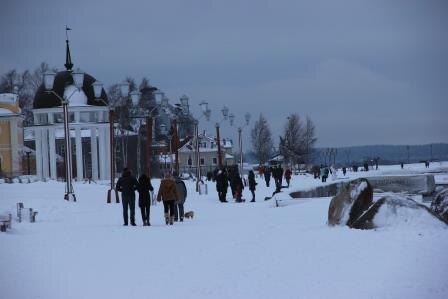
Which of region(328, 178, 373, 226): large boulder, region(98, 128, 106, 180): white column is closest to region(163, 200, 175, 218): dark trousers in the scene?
region(328, 178, 373, 226): large boulder

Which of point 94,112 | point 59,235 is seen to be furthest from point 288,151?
point 59,235

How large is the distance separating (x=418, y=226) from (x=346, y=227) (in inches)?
71.7

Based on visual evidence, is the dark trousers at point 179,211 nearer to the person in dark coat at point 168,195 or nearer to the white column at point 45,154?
the person in dark coat at point 168,195

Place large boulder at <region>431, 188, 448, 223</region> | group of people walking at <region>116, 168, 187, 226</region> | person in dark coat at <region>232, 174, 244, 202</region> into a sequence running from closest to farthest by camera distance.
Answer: large boulder at <region>431, 188, 448, 223</region>, group of people walking at <region>116, 168, 187, 226</region>, person in dark coat at <region>232, 174, 244, 202</region>

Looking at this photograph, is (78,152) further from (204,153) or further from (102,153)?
(204,153)

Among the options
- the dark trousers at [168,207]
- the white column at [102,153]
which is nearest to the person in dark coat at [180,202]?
the dark trousers at [168,207]

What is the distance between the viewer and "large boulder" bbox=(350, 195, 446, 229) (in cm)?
1387

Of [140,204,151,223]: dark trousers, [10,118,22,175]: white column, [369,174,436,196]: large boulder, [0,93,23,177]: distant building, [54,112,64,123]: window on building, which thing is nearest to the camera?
[140,204,151,223]: dark trousers

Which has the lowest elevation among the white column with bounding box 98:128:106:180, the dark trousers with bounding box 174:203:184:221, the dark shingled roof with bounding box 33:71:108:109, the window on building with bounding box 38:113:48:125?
the dark trousers with bounding box 174:203:184:221

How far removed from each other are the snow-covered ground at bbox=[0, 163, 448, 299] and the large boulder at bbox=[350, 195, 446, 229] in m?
0.19

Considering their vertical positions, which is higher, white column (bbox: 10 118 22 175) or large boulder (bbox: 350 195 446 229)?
white column (bbox: 10 118 22 175)

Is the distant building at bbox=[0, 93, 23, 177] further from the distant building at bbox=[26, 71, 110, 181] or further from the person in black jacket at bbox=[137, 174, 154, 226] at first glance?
the person in black jacket at bbox=[137, 174, 154, 226]

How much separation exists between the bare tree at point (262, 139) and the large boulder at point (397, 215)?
307 ft

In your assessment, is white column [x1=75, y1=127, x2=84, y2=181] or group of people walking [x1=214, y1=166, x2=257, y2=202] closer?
group of people walking [x1=214, y1=166, x2=257, y2=202]
